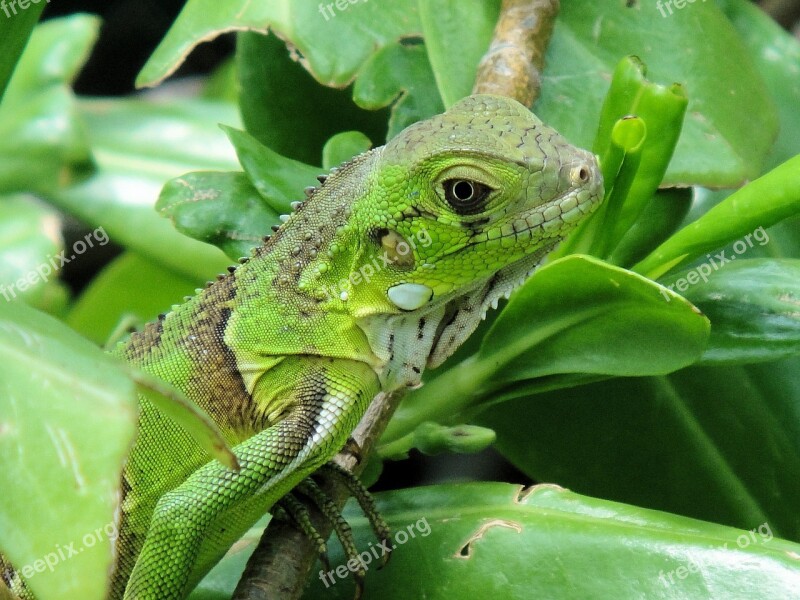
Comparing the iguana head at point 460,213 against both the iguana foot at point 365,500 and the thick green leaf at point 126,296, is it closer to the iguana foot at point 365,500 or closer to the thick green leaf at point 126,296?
the iguana foot at point 365,500

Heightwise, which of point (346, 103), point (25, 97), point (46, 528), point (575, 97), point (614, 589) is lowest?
point (25, 97)

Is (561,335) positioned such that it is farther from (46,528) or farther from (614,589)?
(46,528)

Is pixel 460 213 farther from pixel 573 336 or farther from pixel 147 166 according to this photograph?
pixel 147 166

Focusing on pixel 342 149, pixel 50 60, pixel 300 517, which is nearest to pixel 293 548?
pixel 300 517

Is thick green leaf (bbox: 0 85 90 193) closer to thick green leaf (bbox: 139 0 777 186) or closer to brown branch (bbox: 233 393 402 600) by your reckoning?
thick green leaf (bbox: 139 0 777 186)

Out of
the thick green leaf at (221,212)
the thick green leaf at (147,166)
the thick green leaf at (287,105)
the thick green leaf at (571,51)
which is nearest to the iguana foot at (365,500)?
the thick green leaf at (221,212)

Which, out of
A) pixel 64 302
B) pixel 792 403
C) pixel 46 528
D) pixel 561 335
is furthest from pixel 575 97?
pixel 64 302
